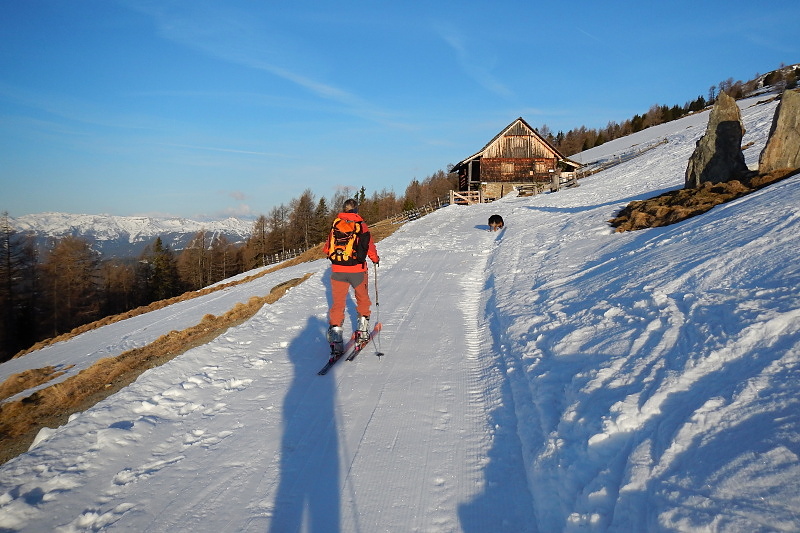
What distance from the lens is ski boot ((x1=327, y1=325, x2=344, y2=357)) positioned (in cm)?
646

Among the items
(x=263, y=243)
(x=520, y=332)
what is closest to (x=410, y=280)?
(x=520, y=332)

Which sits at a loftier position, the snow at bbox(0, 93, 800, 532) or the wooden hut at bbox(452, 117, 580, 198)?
the wooden hut at bbox(452, 117, 580, 198)

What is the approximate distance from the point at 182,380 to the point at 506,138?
43.0m

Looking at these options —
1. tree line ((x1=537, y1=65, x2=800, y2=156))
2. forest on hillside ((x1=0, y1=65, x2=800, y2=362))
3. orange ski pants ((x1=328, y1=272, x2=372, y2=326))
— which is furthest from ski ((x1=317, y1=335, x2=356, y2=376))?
tree line ((x1=537, y1=65, x2=800, y2=156))

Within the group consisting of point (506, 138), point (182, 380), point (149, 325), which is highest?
point (506, 138)

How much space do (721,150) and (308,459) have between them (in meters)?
15.8

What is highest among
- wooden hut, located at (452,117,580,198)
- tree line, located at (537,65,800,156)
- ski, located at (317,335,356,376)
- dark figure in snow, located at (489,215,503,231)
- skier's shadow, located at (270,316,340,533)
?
tree line, located at (537,65,800,156)

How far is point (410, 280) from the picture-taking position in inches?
498

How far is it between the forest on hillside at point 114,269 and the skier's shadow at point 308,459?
96.0 feet

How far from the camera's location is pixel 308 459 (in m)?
4.00

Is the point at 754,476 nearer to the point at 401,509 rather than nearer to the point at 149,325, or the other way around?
the point at 401,509

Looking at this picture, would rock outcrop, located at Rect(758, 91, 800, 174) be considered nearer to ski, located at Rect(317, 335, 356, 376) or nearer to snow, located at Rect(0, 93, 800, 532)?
snow, located at Rect(0, 93, 800, 532)

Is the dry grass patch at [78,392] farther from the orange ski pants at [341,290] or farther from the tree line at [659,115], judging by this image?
the tree line at [659,115]

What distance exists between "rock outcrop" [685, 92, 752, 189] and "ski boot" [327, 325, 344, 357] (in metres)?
13.5
